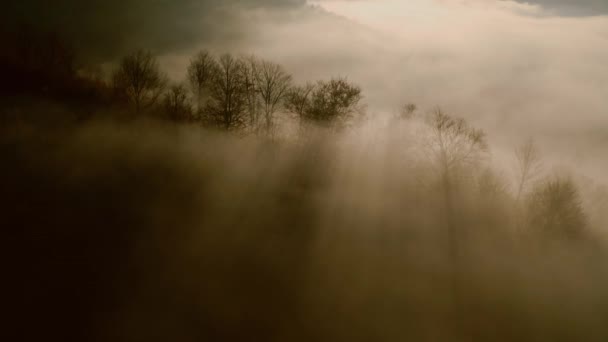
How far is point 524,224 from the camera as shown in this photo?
99.3ft

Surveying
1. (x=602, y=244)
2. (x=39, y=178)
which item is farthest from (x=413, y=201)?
(x=39, y=178)

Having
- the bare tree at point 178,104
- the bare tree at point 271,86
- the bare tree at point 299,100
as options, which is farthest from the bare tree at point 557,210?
the bare tree at point 178,104

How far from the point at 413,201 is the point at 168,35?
69.5 meters

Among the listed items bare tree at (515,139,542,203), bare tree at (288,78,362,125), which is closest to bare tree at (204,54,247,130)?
bare tree at (288,78,362,125)

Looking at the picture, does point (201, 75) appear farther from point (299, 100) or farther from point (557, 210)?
point (557, 210)

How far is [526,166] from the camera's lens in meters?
34.0

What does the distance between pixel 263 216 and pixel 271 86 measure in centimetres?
1720

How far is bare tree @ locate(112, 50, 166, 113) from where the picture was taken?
111 ft

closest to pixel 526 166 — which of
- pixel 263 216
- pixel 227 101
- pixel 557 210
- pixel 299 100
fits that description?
pixel 557 210

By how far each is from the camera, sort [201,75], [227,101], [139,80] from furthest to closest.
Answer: [139,80]
[201,75]
[227,101]

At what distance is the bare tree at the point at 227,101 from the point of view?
102ft

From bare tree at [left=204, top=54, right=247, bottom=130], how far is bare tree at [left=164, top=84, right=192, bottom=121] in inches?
153

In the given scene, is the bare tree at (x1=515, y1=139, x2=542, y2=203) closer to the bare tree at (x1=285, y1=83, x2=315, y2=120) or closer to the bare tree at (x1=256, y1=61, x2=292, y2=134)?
the bare tree at (x1=285, y1=83, x2=315, y2=120)

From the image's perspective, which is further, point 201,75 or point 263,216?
point 201,75
